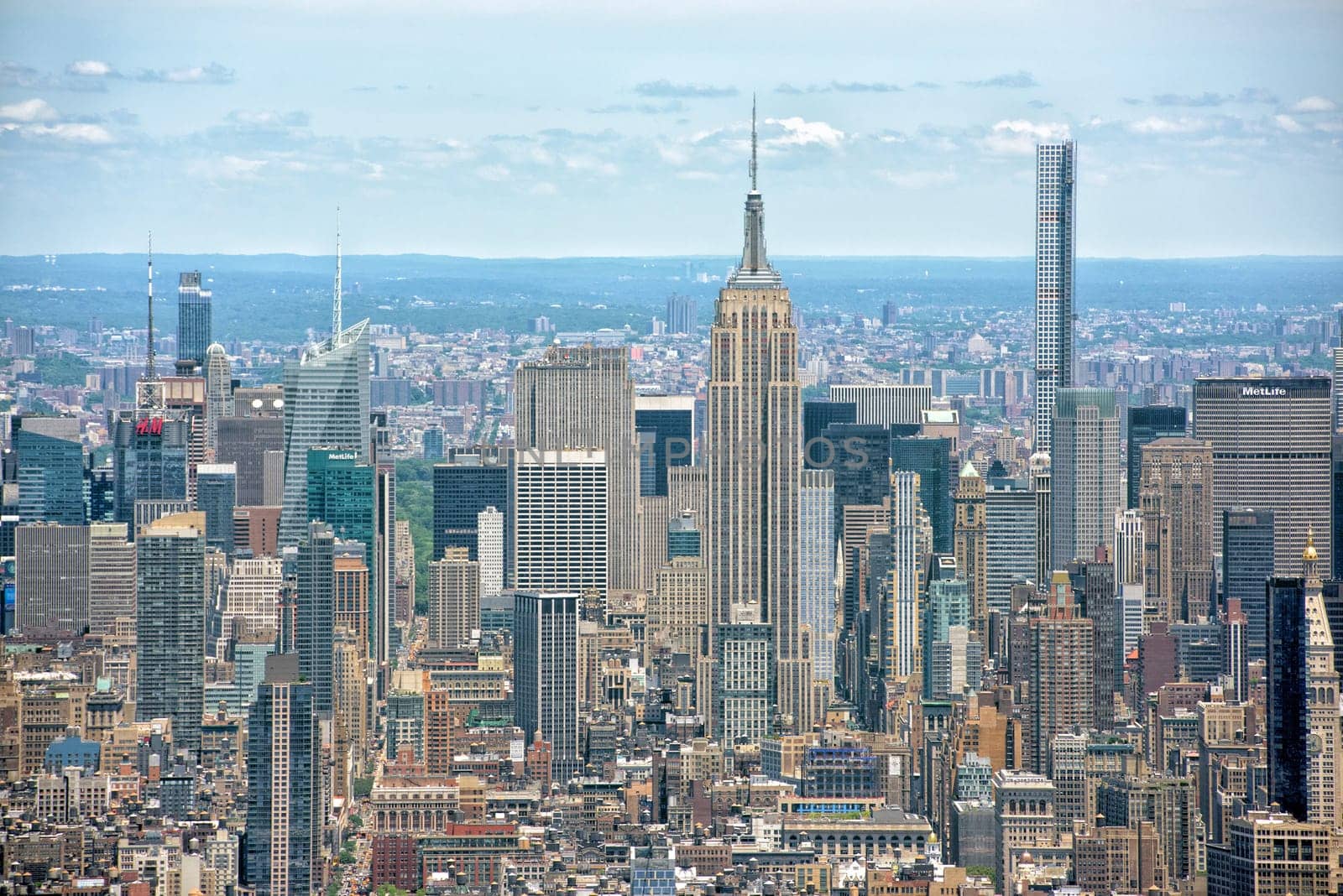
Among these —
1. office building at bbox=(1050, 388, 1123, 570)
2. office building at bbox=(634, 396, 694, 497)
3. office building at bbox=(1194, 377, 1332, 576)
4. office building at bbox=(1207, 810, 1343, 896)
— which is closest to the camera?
office building at bbox=(1207, 810, 1343, 896)

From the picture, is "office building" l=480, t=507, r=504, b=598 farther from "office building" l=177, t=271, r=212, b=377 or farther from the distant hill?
"office building" l=177, t=271, r=212, b=377

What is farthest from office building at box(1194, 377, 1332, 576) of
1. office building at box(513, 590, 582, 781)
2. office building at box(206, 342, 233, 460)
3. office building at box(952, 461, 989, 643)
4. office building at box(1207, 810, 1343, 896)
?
office building at box(206, 342, 233, 460)

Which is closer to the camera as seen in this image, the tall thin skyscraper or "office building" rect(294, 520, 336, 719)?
"office building" rect(294, 520, 336, 719)

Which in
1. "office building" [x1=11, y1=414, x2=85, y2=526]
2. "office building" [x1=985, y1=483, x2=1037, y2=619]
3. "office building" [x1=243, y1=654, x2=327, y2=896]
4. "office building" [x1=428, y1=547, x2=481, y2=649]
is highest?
"office building" [x1=11, y1=414, x2=85, y2=526]

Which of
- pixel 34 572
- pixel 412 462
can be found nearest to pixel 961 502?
pixel 412 462

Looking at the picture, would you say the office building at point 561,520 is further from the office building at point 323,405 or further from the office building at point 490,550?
the office building at point 323,405

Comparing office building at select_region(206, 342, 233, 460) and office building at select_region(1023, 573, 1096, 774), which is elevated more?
office building at select_region(206, 342, 233, 460)

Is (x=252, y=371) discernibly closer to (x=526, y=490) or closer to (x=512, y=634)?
(x=526, y=490)

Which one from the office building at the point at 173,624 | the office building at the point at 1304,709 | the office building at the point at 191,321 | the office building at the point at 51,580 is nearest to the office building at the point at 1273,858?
the office building at the point at 1304,709
